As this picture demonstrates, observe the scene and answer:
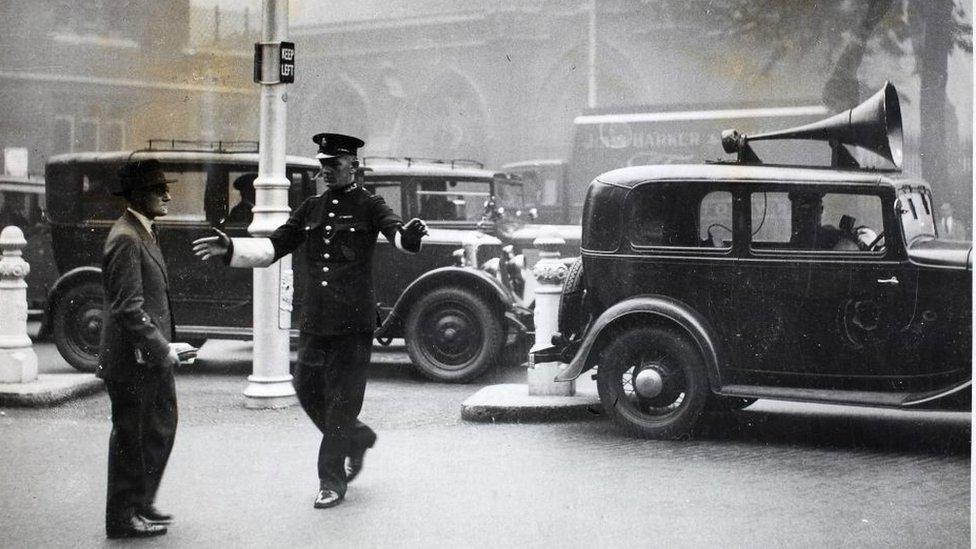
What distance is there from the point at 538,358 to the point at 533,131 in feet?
4.03

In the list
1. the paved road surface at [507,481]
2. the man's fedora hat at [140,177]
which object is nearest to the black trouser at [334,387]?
the paved road surface at [507,481]

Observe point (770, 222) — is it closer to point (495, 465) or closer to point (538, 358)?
point (538, 358)

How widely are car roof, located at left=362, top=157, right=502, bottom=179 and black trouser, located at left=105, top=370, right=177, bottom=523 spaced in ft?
6.33

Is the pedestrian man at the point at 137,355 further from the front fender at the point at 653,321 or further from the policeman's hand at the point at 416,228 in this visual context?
the front fender at the point at 653,321

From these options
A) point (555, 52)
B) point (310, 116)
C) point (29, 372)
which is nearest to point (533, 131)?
point (555, 52)

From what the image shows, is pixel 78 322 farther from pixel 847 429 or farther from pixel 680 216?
pixel 847 429

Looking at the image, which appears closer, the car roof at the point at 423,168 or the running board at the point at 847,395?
the running board at the point at 847,395

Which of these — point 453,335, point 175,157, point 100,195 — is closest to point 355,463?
point 175,157

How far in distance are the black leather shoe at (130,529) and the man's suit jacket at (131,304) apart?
1.80 feet

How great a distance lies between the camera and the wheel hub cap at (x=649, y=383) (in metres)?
4.88

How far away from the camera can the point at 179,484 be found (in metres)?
4.08

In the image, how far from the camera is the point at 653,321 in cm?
493

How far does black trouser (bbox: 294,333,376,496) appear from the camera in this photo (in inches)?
158

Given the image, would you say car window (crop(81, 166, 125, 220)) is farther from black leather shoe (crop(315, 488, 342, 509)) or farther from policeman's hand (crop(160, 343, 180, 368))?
black leather shoe (crop(315, 488, 342, 509))
